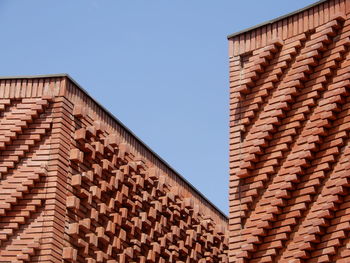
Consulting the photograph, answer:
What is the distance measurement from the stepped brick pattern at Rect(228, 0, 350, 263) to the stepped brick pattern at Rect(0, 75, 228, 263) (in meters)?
4.12

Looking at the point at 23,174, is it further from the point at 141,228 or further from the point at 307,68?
the point at 307,68

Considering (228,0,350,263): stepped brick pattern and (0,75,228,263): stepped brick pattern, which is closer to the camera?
(228,0,350,263): stepped brick pattern

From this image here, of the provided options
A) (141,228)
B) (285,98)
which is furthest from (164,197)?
(285,98)

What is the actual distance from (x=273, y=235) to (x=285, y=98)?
2.68 metres

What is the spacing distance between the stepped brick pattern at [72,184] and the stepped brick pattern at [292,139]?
412 centimetres

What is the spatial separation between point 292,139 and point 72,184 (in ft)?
18.2

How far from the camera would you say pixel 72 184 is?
68.0 feet

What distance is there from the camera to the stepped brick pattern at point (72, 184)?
20.0 meters

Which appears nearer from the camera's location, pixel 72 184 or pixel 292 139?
pixel 292 139

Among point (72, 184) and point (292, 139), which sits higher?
point (72, 184)

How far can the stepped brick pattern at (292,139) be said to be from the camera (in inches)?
645

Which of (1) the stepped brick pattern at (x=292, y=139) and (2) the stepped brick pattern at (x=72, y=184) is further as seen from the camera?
(2) the stepped brick pattern at (x=72, y=184)

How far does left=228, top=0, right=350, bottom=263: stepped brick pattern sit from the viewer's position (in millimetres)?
16391

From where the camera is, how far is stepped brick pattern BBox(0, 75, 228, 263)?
20016mm
